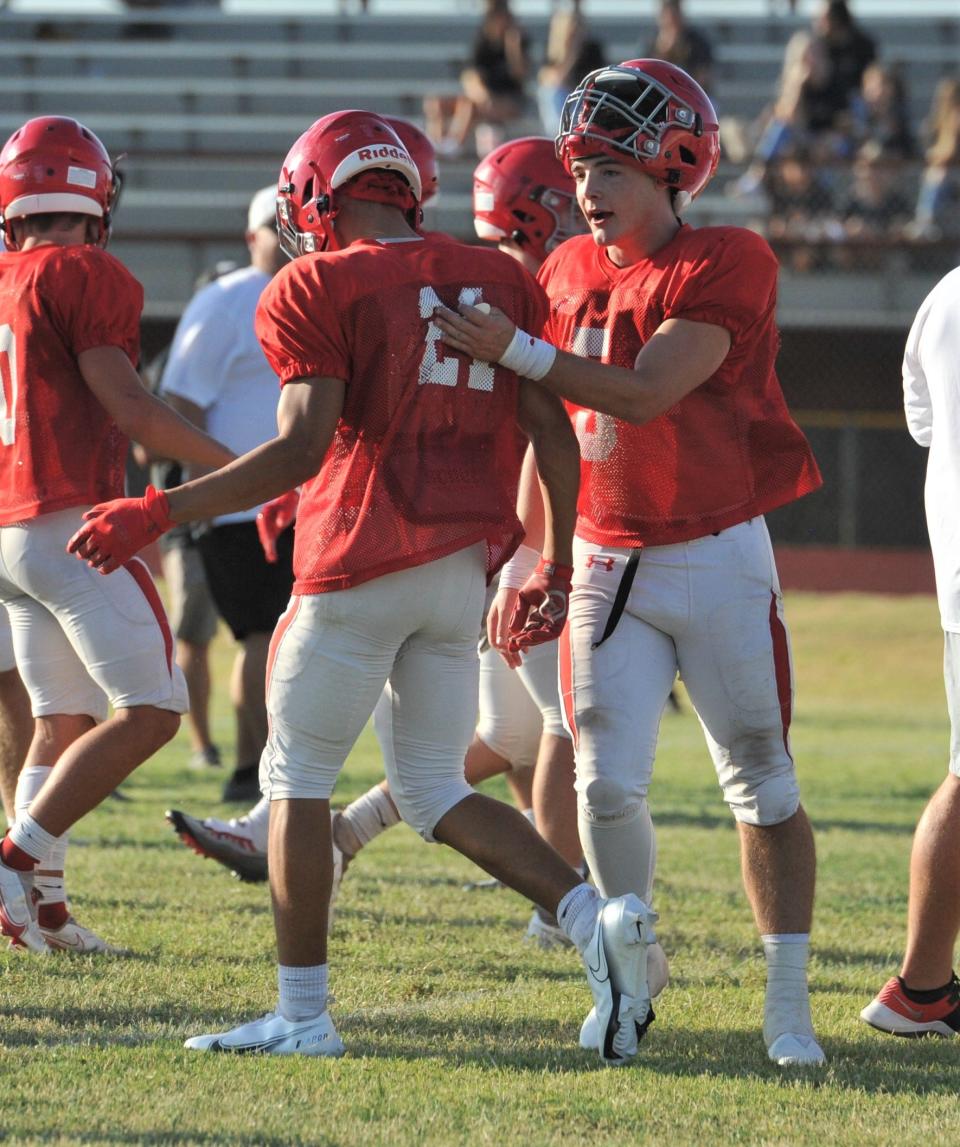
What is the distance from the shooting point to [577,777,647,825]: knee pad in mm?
3871

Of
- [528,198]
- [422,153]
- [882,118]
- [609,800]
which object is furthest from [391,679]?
[882,118]

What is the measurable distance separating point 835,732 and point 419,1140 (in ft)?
27.8

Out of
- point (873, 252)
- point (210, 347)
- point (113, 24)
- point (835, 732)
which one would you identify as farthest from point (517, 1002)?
point (113, 24)

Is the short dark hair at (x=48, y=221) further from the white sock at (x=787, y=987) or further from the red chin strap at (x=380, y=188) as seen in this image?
the white sock at (x=787, y=987)

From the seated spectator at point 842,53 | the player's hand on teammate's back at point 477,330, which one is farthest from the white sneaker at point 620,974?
the seated spectator at point 842,53

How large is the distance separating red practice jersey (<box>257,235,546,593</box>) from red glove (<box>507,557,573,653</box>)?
0.49ft

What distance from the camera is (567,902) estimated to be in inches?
147

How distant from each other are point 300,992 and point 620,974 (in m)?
0.66

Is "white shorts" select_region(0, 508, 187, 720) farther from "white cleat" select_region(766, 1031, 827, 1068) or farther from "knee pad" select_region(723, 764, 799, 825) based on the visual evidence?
"white cleat" select_region(766, 1031, 827, 1068)

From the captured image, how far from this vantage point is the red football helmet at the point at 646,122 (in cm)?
381

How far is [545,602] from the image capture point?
380cm

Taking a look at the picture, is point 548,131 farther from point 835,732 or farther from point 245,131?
point 835,732

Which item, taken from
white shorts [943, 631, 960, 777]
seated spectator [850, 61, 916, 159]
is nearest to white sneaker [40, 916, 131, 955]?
white shorts [943, 631, 960, 777]

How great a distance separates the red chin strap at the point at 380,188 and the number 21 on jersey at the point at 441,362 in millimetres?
278
